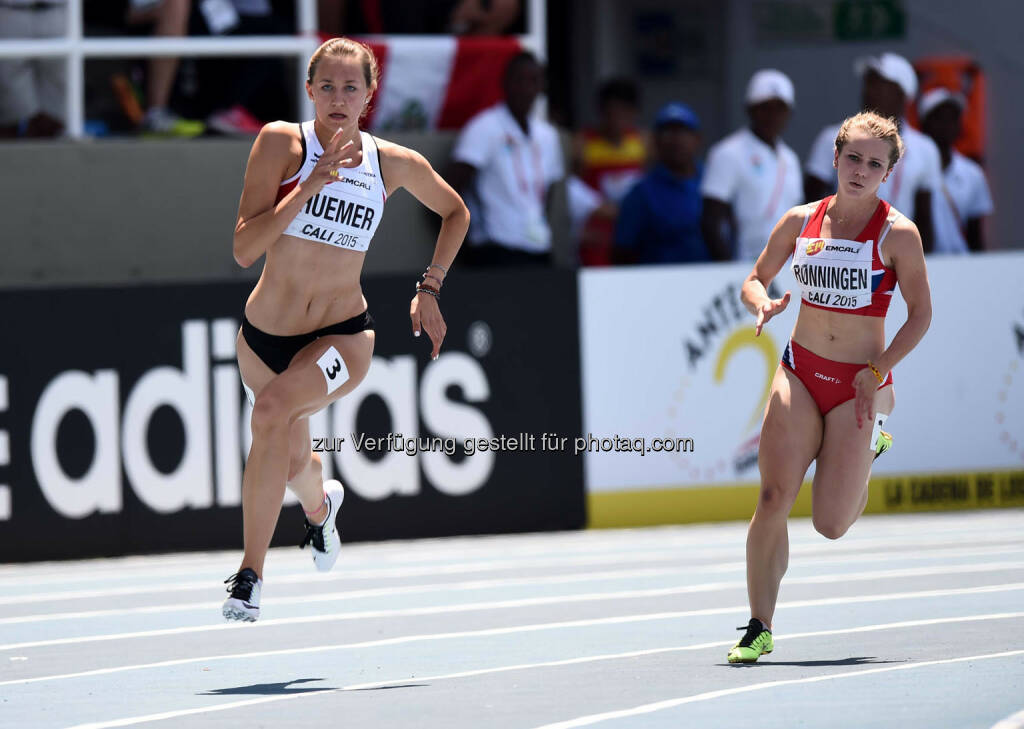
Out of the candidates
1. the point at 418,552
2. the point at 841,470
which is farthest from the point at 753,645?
the point at 418,552

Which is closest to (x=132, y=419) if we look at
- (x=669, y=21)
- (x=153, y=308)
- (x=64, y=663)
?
(x=153, y=308)

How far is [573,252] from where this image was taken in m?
13.5

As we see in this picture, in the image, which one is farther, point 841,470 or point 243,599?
point 841,470

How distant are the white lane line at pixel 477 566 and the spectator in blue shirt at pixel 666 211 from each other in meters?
2.38

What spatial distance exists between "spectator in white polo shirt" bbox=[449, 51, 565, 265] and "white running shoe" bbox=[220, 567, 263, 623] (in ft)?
17.8

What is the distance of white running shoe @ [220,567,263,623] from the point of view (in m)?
7.00

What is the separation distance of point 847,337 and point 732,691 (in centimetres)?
159

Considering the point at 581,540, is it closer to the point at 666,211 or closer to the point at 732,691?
the point at 666,211

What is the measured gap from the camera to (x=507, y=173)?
12.2 metres

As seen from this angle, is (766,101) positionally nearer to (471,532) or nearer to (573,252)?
(573,252)

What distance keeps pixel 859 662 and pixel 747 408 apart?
17.6 ft

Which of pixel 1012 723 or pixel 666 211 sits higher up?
pixel 666 211

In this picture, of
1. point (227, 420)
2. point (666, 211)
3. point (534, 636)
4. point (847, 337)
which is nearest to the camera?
point (847, 337)

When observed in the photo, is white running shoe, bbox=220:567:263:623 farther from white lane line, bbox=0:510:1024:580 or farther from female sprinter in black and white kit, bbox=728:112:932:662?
white lane line, bbox=0:510:1024:580
